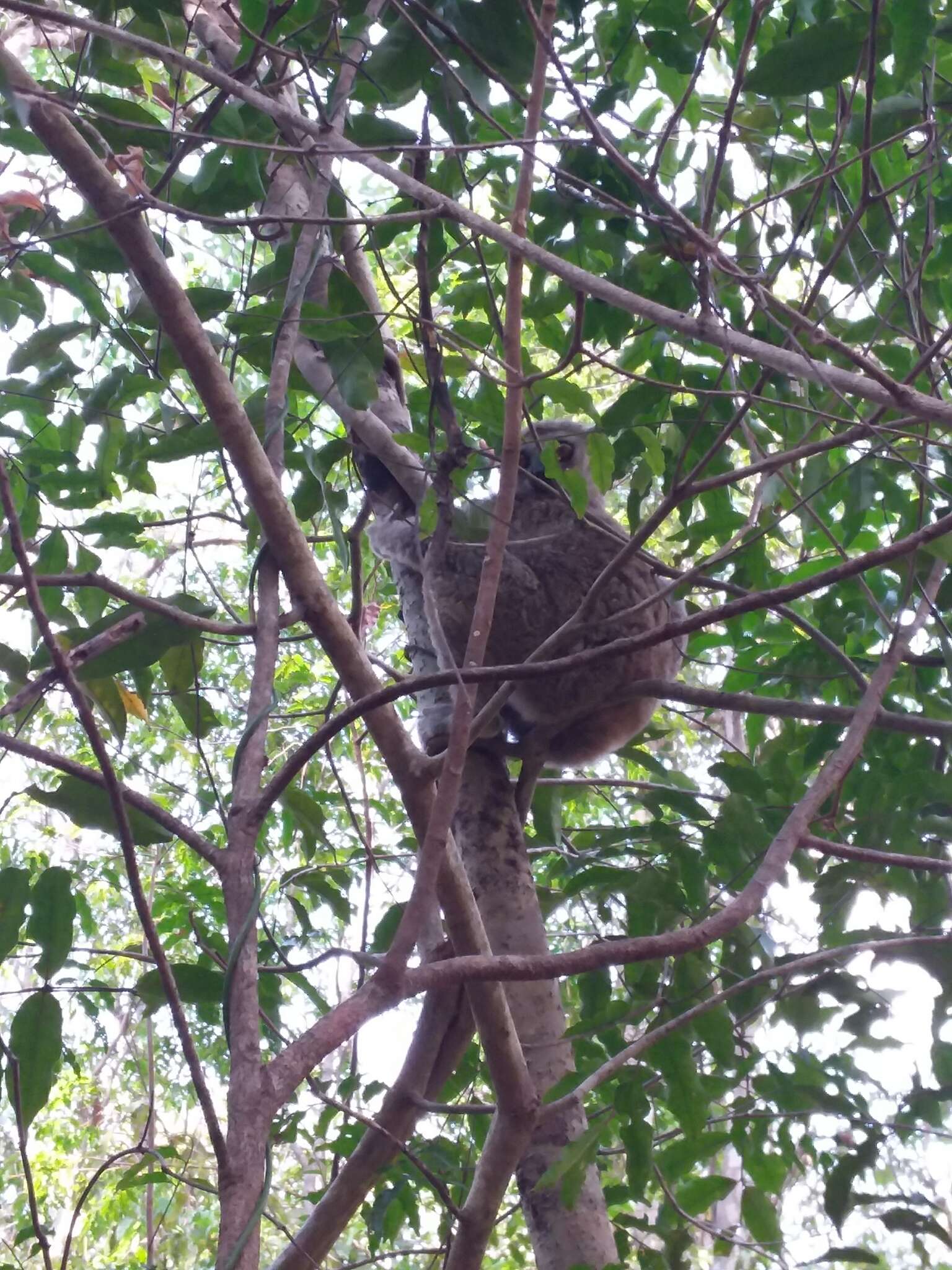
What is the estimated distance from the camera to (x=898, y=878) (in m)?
2.19

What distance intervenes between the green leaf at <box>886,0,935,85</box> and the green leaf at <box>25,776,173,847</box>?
66.2 inches

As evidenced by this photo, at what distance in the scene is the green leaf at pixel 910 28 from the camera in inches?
66.9

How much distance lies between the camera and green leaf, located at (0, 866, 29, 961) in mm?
1720

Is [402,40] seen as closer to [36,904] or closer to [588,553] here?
[36,904]

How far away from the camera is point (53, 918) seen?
1.66m

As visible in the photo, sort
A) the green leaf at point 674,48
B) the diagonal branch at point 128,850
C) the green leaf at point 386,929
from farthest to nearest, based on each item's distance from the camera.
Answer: the green leaf at point 386,929, the green leaf at point 674,48, the diagonal branch at point 128,850

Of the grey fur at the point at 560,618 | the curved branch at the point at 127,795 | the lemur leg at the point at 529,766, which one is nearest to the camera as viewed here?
the curved branch at the point at 127,795

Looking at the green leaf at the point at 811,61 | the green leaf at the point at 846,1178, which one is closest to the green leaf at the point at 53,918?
the green leaf at the point at 846,1178

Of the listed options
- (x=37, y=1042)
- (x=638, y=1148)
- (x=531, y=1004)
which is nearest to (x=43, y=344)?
(x=37, y=1042)

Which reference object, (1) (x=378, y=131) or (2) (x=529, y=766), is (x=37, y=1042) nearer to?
(2) (x=529, y=766)

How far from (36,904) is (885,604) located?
2.02m

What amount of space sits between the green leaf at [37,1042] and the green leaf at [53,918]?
5cm

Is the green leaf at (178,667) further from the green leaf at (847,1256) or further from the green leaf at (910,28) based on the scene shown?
the green leaf at (910,28)

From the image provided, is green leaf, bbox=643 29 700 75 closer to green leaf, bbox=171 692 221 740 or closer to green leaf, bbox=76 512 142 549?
green leaf, bbox=76 512 142 549
